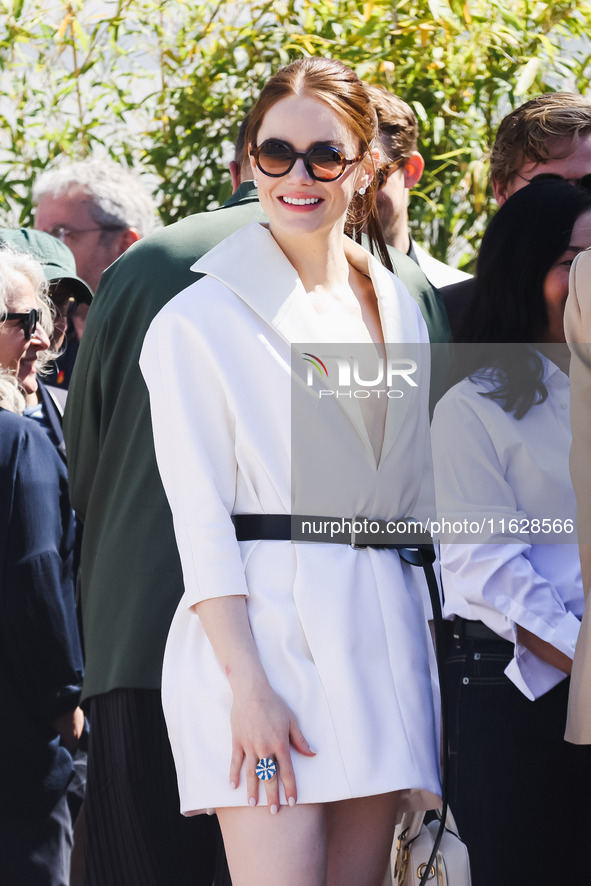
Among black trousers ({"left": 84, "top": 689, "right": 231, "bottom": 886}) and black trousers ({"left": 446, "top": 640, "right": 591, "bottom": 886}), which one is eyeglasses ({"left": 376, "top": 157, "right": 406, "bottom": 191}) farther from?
black trousers ({"left": 84, "top": 689, "right": 231, "bottom": 886})

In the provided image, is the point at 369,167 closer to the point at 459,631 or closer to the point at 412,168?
the point at 459,631

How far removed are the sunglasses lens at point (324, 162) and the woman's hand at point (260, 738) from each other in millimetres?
742

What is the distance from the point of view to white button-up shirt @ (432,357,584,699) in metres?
2.30

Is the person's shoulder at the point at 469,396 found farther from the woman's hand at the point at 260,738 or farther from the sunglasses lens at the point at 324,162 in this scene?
the woman's hand at the point at 260,738

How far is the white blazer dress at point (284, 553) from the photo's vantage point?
1.78 meters

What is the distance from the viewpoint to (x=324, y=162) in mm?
1932

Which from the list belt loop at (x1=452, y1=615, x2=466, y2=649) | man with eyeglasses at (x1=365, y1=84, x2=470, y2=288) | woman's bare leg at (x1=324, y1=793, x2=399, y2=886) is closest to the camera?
woman's bare leg at (x1=324, y1=793, x2=399, y2=886)

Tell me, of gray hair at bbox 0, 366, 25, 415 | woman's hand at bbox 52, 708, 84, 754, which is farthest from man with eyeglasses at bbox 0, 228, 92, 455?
woman's hand at bbox 52, 708, 84, 754

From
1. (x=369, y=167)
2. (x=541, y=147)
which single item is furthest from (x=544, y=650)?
(x=541, y=147)

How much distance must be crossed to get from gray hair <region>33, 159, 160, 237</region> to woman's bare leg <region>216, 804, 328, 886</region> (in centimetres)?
272

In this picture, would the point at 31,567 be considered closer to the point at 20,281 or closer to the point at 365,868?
the point at 20,281

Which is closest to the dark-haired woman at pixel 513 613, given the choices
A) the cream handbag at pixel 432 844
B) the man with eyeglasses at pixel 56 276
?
the cream handbag at pixel 432 844

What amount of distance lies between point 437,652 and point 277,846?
391 millimetres

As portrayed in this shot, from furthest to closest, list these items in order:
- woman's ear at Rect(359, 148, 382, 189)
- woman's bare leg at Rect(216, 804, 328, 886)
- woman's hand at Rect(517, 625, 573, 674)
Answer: woman's hand at Rect(517, 625, 573, 674) → woman's ear at Rect(359, 148, 382, 189) → woman's bare leg at Rect(216, 804, 328, 886)
